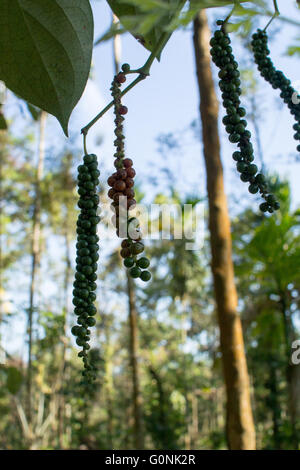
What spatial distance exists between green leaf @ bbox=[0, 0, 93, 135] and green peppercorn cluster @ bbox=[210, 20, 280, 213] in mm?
141

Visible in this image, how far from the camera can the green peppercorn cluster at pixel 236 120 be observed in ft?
1.38

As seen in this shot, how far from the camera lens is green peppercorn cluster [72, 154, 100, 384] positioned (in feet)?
1.37

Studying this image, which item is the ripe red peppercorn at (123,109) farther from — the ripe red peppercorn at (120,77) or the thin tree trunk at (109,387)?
the thin tree trunk at (109,387)

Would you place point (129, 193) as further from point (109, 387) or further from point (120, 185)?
point (109, 387)

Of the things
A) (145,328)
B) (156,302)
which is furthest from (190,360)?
(145,328)

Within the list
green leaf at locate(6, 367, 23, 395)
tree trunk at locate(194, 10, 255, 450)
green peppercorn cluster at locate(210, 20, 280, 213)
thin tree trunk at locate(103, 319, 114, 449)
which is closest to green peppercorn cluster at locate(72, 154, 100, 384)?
green peppercorn cluster at locate(210, 20, 280, 213)

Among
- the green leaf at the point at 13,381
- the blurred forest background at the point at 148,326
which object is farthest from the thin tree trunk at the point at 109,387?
the green leaf at the point at 13,381

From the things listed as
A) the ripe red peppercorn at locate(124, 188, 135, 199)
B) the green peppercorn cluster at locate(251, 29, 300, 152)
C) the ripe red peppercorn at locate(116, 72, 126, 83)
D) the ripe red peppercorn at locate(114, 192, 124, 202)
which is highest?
the green peppercorn cluster at locate(251, 29, 300, 152)

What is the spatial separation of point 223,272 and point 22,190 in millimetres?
6434

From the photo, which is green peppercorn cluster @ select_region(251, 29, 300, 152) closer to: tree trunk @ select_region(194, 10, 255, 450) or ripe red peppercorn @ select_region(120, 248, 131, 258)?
ripe red peppercorn @ select_region(120, 248, 131, 258)

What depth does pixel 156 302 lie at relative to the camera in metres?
9.88

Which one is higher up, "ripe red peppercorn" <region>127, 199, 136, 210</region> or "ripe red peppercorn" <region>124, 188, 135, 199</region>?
"ripe red peppercorn" <region>124, 188, 135, 199</region>
